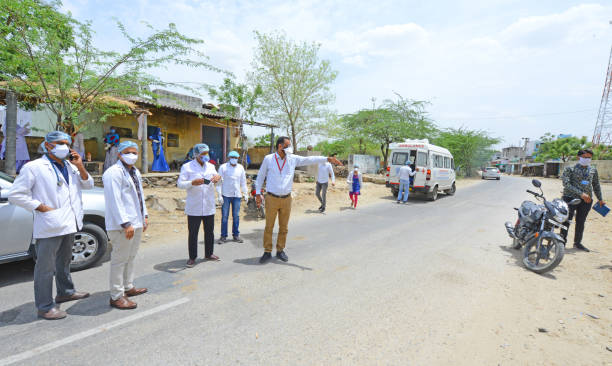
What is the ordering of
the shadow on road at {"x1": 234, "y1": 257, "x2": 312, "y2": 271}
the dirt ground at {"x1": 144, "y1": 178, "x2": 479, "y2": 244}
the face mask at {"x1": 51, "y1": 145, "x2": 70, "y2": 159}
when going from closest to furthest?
the face mask at {"x1": 51, "y1": 145, "x2": 70, "y2": 159} < the shadow on road at {"x1": 234, "y1": 257, "x2": 312, "y2": 271} < the dirt ground at {"x1": 144, "y1": 178, "x2": 479, "y2": 244}

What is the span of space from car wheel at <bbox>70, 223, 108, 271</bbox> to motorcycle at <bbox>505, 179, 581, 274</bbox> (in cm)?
641

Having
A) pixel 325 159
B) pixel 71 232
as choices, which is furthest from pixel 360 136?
pixel 71 232

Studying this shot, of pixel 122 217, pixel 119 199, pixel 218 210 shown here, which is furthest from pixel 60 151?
pixel 218 210

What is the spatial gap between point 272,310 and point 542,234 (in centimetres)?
438

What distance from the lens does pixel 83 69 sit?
5527mm

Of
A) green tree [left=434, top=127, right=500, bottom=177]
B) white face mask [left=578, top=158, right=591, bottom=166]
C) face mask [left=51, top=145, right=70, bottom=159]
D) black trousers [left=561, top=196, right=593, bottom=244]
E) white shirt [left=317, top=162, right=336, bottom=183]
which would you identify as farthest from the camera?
green tree [left=434, top=127, right=500, bottom=177]

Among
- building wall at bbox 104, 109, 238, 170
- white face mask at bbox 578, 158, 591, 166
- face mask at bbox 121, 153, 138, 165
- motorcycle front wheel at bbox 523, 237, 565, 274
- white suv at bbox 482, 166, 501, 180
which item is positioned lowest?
motorcycle front wheel at bbox 523, 237, 565, 274

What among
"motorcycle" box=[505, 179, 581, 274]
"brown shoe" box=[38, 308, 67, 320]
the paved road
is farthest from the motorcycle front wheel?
"brown shoe" box=[38, 308, 67, 320]

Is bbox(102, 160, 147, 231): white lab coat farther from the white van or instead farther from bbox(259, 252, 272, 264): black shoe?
the white van

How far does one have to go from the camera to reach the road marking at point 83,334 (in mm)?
2340

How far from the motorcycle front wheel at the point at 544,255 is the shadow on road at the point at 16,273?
7.16 meters

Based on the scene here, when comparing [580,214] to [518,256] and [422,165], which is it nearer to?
[518,256]

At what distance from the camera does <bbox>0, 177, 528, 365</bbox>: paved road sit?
246 cm

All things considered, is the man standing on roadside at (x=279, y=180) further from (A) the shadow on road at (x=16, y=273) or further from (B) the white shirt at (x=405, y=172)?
(B) the white shirt at (x=405, y=172)
